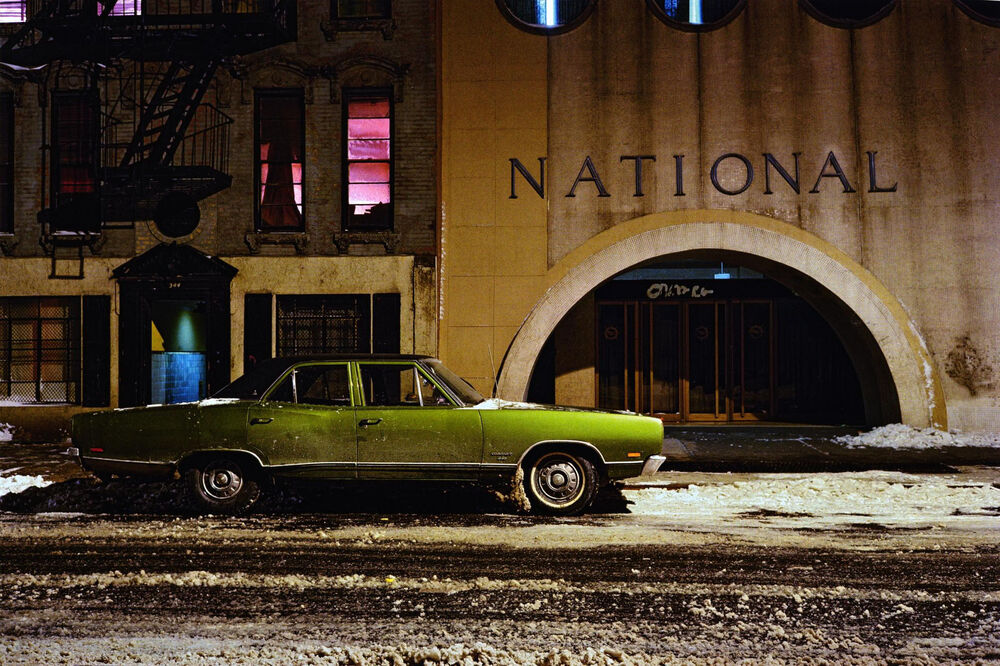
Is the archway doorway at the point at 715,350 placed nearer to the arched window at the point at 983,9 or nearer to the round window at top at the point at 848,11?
the round window at top at the point at 848,11

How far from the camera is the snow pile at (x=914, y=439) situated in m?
11.8

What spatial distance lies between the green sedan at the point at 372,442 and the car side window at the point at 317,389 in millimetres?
12

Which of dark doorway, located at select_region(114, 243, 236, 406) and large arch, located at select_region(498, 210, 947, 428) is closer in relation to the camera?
large arch, located at select_region(498, 210, 947, 428)

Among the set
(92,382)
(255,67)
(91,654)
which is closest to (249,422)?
(91,654)

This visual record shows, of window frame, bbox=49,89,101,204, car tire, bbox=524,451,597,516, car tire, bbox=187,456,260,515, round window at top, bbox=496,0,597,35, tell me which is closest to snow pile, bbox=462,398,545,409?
car tire, bbox=524,451,597,516

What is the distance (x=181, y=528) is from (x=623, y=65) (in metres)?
10.6

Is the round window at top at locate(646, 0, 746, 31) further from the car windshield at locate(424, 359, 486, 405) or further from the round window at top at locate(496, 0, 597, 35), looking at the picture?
the car windshield at locate(424, 359, 486, 405)

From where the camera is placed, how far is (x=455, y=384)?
7504 millimetres

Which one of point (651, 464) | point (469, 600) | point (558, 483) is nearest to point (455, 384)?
point (558, 483)

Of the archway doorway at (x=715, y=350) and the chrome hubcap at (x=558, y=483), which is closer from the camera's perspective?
the chrome hubcap at (x=558, y=483)

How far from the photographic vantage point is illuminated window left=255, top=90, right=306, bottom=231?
13469 millimetres

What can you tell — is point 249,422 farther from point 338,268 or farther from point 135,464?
point 338,268

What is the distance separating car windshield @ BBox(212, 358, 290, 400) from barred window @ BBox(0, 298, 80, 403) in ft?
25.9

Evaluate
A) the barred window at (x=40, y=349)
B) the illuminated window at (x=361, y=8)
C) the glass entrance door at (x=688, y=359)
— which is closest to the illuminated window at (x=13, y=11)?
the barred window at (x=40, y=349)
